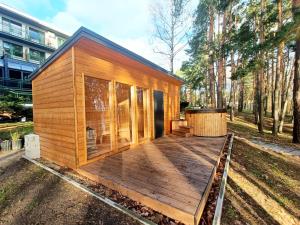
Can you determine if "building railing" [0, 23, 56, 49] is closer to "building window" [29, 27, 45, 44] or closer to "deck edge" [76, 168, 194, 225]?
"building window" [29, 27, 45, 44]

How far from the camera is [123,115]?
588 cm

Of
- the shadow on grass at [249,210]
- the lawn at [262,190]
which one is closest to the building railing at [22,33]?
the lawn at [262,190]

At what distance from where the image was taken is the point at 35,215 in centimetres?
269

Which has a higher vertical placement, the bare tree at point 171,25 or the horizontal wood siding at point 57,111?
the bare tree at point 171,25

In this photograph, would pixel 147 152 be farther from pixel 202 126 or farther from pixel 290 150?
pixel 290 150

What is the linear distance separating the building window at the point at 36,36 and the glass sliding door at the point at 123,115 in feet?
60.7

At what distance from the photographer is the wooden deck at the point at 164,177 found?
99.7 inches

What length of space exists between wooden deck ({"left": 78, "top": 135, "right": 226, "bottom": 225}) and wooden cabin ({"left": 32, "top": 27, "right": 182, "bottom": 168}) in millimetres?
745

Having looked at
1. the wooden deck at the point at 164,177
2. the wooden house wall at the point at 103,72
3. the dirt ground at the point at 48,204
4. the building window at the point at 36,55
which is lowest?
the dirt ground at the point at 48,204

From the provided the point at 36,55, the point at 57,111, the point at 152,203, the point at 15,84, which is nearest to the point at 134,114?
the point at 57,111

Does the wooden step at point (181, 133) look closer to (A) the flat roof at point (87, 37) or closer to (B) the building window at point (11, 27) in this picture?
(A) the flat roof at point (87, 37)

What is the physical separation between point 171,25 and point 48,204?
16292mm

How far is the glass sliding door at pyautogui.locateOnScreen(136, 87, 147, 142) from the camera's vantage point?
663 cm

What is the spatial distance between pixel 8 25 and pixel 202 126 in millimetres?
20035
